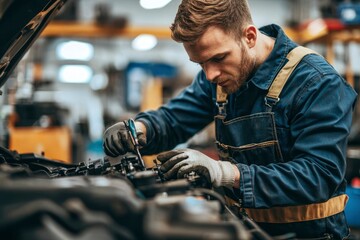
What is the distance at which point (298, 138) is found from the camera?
61.1 inches

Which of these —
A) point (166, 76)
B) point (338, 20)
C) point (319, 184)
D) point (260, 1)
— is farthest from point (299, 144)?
point (260, 1)

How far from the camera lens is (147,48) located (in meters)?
10.0

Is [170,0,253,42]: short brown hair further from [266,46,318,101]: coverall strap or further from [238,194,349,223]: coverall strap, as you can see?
[238,194,349,223]: coverall strap

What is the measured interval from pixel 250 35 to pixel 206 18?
0.22 metres

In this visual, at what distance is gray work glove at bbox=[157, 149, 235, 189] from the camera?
1398mm

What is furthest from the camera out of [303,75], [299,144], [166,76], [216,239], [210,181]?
[166,76]

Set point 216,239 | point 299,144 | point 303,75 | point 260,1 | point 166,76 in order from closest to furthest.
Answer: point 216,239
point 299,144
point 303,75
point 166,76
point 260,1

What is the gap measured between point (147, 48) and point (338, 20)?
5.73m

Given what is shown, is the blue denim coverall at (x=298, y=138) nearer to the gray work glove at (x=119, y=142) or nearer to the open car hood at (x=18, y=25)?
the gray work glove at (x=119, y=142)

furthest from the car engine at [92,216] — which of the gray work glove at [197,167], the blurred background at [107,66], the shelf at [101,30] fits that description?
the shelf at [101,30]

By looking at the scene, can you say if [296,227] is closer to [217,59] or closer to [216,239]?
[217,59]

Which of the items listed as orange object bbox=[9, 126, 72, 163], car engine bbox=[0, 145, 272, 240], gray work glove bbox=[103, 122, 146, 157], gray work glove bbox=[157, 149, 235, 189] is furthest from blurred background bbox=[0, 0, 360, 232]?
car engine bbox=[0, 145, 272, 240]

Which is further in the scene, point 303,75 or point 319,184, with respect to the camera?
point 303,75

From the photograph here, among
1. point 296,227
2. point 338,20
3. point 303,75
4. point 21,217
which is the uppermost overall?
point 338,20
